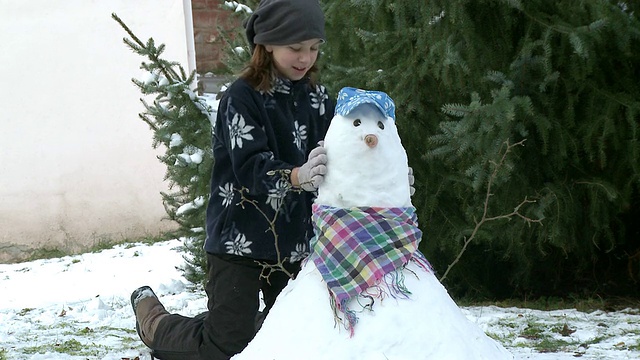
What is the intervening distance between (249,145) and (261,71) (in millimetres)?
327

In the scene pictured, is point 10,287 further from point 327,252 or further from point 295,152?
point 327,252

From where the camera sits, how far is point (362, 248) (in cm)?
231

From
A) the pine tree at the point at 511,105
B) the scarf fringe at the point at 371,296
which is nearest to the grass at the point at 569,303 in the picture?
the pine tree at the point at 511,105

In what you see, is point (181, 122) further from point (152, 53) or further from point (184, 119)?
point (152, 53)

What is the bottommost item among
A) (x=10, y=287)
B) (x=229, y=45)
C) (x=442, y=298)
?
(x=10, y=287)

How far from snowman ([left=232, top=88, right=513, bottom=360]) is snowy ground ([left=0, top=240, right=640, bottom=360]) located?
133cm

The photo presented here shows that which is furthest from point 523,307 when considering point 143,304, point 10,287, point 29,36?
point 29,36

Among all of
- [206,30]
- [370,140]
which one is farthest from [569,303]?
[206,30]

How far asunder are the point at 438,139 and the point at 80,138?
424 cm

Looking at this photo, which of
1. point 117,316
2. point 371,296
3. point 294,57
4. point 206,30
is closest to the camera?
point 371,296

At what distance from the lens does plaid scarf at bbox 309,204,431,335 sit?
2273mm

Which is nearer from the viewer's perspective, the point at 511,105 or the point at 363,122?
the point at 363,122

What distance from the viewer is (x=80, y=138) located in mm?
7387

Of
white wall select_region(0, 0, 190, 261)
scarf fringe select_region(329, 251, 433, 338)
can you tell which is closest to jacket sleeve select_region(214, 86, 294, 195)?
scarf fringe select_region(329, 251, 433, 338)
